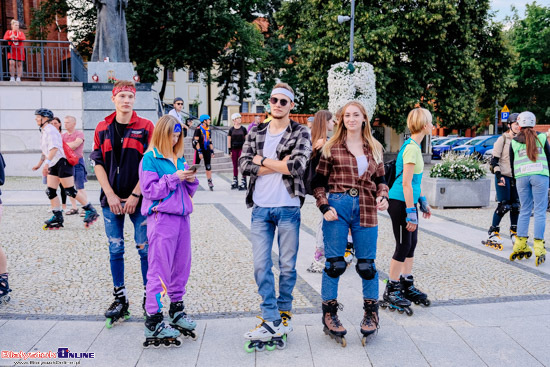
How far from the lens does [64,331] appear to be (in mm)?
3947

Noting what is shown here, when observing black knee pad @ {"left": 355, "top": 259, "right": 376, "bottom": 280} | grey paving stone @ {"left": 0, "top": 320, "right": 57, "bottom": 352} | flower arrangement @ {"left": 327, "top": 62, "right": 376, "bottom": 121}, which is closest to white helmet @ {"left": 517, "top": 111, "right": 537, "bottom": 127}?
black knee pad @ {"left": 355, "top": 259, "right": 376, "bottom": 280}

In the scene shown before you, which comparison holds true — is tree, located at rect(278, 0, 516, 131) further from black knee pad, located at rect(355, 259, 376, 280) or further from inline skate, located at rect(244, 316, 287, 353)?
inline skate, located at rect(244, 316, 287, 353)

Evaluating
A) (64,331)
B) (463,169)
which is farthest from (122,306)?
(463,169)

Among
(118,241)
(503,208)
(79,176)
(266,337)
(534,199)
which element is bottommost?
(266,337)

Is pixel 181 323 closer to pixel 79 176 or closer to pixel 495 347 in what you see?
pixel 495 347

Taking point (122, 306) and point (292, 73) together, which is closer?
point (122, 306)

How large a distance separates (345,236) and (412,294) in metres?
1.25

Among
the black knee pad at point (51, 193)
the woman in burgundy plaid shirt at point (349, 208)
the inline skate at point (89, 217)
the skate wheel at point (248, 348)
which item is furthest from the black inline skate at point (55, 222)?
the woman in burgundy plaid shirt at point (349, 208)

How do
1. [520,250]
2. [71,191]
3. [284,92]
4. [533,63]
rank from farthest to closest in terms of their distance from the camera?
1. [533,63]
2. [71,191]
3. [520,250]
4. [284,92]

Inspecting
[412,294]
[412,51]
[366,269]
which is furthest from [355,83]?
[366,269]

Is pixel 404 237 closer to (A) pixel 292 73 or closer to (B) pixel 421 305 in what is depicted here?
(B) pixel 421 305

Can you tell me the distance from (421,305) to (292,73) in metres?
29.8

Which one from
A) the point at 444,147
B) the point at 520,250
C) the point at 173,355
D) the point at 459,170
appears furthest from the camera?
the point at 444,147

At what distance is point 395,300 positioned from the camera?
177 inches
